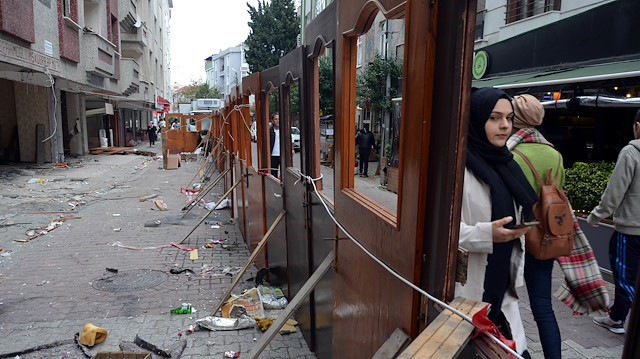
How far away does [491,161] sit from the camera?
2182mm

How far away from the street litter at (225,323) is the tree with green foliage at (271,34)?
37.1 m

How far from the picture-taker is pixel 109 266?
6.35 m

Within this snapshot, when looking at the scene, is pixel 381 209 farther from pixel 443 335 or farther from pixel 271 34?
pixel 271 34

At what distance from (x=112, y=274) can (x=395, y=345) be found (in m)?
5.35

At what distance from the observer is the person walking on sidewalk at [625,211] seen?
3523 mm

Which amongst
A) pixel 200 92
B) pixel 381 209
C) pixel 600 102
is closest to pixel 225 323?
→ pixel 381 209

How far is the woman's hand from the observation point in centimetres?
202

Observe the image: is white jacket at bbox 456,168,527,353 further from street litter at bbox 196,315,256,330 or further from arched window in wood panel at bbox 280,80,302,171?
street litter at bbox 196,315,256,330

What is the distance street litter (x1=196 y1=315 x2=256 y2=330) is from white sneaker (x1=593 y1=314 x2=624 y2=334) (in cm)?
342

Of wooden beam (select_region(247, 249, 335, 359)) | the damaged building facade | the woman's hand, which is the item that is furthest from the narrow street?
the damaged building facade

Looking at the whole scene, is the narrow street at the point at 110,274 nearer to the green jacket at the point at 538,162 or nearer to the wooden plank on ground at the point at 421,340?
the green jacket at the point at 538,162

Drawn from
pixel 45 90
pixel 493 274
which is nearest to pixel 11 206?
pixel 45 90

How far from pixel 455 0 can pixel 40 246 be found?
796cm

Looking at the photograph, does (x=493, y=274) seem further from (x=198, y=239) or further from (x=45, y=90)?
(x=45, y=90)
